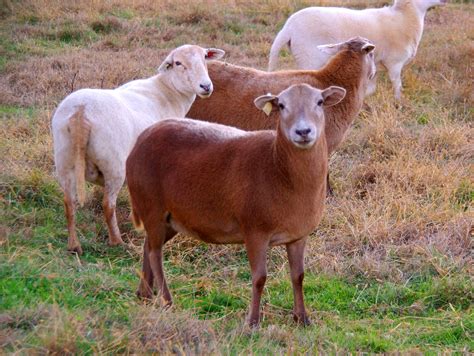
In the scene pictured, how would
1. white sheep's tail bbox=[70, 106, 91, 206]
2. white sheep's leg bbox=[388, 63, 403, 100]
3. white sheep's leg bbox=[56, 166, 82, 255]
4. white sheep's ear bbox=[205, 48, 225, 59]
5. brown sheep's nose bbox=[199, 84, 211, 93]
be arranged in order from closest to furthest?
1. white sheep's tail bbox=[70, 106, 91, 206]
2. white sheep's leg bbox=[56, 166, 82, 255]
3. brown sheep's nose bbox=[199, 84, 211, 93]
4. white sheep's ear bbox=[205, 48, 225, 59]
5. white sheep's leg bbox=[388, 63, 403, 100]

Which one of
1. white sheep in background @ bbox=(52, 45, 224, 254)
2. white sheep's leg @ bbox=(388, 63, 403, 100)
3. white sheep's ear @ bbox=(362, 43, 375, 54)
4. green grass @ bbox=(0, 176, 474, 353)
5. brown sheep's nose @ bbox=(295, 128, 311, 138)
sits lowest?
white sheep's leg @ bbox=(388, 63, 403, 100)

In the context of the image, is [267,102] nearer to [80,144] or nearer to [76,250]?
[80,144]

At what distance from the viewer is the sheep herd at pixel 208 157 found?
4656 millimetres

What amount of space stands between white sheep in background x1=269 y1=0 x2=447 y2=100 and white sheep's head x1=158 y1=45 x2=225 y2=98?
235cm

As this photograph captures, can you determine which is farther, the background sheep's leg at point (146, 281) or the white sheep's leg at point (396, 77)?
the white sheep's leg at point (396, 77)

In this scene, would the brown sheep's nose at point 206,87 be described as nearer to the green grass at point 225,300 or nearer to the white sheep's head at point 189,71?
the white sheep's head at point 189,71

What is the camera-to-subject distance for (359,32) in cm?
976

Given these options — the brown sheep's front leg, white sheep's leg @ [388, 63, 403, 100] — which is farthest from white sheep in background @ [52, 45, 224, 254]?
white sheep's leg @ [388, 63, 403, 100]

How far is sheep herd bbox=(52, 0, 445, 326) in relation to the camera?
4.66 meters

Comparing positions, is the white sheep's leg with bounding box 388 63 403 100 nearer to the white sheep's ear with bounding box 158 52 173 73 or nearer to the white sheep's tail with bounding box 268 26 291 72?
the white sheep's tail with bounding box 268 26 291 72

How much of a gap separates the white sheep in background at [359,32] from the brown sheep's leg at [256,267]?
16.1 ft

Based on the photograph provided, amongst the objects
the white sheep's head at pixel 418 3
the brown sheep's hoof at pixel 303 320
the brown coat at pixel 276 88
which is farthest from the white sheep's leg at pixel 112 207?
the white sheep's head at pixel 418 3

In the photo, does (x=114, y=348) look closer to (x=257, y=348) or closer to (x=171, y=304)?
(x=257, y=348)

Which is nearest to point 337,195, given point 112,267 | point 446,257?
point 446,257
